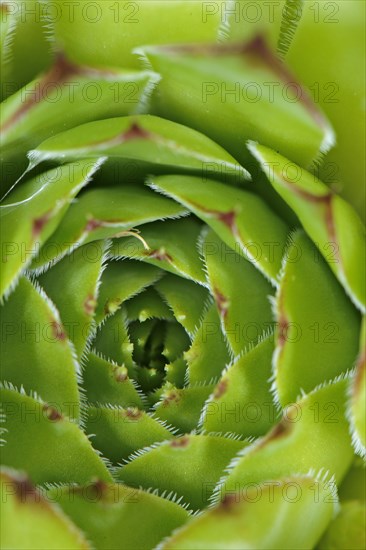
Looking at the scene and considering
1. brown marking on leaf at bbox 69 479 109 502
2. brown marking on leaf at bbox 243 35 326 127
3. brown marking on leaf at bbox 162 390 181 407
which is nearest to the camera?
brown marking on leaf at bbox 243 35 326 127

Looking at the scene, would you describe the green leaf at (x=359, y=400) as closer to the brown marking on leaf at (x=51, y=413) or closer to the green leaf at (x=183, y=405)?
the green leaf at (x=183, y=405)

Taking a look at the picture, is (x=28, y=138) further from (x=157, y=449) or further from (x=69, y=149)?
(x=157, y=449)

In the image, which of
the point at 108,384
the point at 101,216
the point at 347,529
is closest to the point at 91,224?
the point at 101,216

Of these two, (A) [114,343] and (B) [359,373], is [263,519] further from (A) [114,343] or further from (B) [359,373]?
(A) [114,343]

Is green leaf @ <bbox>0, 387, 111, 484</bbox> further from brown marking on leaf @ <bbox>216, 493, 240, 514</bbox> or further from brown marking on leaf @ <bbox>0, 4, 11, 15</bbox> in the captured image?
brown marking on leaf @ <bbox>0, 4, 11, 15</bbox>

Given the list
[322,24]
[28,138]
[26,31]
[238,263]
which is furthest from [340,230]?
[26,31]

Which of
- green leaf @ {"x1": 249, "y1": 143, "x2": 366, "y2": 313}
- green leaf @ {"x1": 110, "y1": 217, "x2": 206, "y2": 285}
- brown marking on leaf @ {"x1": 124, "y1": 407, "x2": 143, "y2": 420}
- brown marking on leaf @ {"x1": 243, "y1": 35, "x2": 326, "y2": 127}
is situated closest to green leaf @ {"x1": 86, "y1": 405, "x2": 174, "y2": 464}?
brown marking on leaf @ {"x1": 124, "y1": 407, "x2": 143, "y2": 420}
